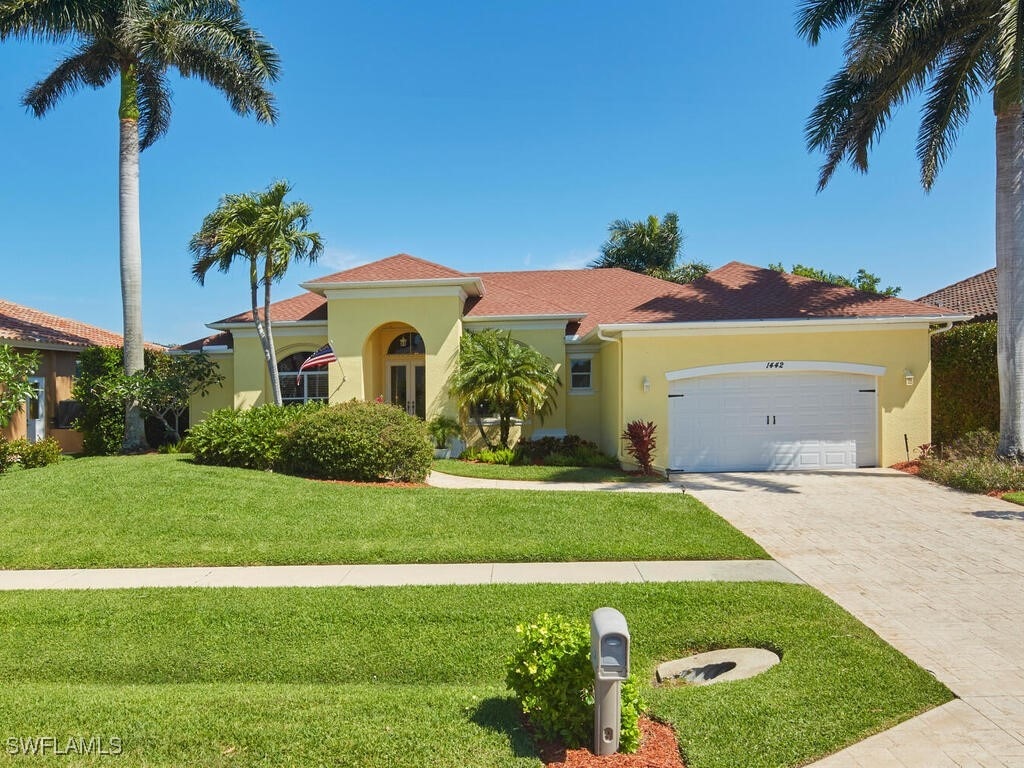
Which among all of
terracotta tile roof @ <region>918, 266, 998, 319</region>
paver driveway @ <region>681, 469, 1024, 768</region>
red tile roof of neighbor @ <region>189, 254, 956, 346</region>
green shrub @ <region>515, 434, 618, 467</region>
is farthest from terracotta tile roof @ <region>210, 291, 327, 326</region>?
terracotta tile roof @ <region>918, 266, 998, 319</region>

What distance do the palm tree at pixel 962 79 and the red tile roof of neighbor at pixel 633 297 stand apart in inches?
78.9

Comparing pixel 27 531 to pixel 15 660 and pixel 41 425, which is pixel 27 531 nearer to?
pixel 15 660

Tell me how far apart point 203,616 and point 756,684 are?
495cm

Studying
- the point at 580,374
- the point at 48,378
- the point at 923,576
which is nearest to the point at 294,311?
the point at 48,378

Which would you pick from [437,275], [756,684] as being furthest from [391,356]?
[756,684]

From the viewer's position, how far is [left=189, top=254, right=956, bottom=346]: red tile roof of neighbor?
576 inches

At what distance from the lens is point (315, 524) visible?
29.2ft

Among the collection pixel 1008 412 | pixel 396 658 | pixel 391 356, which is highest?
pixel 391 356

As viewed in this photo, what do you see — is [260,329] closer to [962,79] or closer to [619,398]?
[619,398]

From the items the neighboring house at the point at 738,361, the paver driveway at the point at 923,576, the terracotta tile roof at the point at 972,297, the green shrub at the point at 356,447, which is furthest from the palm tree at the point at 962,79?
the green shrub at the point at 356,447

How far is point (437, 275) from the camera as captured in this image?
1756cm

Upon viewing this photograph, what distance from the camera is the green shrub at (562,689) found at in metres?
3.54

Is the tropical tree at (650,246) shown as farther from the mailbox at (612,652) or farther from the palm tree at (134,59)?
the mailbox at (612,652)

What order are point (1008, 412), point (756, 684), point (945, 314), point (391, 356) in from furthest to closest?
point (391, 356) < point (945, 314) < point (1008, 412) < point (756, 684)
